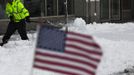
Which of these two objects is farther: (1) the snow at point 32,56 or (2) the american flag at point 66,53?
(1) the snow at point 32,56

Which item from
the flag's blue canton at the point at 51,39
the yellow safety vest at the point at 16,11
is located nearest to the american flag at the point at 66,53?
the flag's blue canton at the point at 51,39

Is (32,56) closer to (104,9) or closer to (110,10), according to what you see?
(104,9)

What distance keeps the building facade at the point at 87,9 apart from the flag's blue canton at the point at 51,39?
43.9 feet

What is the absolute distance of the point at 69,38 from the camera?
18.5 feet

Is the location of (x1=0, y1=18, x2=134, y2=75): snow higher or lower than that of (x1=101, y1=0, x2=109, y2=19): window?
lower

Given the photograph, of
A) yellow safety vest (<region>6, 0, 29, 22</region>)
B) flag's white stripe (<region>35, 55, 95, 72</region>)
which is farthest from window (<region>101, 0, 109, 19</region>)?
flag's white stripe (<region>35, 55, 95, 72</region>)

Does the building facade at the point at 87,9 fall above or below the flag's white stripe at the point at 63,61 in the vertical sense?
above

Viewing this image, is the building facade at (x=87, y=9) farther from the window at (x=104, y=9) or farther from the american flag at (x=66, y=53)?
the american flag at (x=66, y=53)

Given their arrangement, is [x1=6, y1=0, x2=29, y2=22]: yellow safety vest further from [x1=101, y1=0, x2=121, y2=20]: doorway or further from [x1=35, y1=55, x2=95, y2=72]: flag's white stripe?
[x1=101, y1=0, x2=121, y2=20]: doorway

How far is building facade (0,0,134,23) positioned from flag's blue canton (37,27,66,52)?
13377mm

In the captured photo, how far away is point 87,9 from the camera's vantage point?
22141mm

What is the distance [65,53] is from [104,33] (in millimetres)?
13313

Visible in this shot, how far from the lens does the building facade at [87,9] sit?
67.5 ft

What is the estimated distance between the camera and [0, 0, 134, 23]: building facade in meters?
20.6
